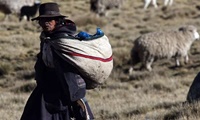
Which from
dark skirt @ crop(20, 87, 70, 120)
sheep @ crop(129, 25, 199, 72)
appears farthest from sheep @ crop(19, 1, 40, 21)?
dark skirt @ crop(20, 87, 70, 120)

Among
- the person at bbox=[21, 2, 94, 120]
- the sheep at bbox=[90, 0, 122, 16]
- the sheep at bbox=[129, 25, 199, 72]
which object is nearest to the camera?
the person at bbox=[21, 2, 94, 120]

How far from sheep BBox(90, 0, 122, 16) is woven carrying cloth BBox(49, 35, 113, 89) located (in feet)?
83.4

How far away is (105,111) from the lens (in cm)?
880

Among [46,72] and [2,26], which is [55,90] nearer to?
[46,72]

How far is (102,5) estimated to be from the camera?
102ft

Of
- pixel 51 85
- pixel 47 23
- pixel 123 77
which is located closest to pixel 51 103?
pixel 51 85

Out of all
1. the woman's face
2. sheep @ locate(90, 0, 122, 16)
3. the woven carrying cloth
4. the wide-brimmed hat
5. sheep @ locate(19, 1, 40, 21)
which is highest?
the wide-brimmed hat

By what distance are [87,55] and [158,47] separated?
35.2ft

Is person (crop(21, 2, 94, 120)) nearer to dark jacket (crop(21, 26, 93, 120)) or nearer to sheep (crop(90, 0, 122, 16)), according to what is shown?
dark jacket (crop(21, 26, 93, 120))

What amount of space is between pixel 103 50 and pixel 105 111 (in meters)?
4.04

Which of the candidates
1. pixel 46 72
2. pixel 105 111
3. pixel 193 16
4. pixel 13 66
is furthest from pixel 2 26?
pixel 46 72

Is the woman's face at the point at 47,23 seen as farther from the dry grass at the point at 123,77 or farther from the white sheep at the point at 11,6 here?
the white sheep at the point at 11,6

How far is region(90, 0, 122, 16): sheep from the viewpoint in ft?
101

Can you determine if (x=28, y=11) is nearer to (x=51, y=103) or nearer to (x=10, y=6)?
(x=10, y=6)
